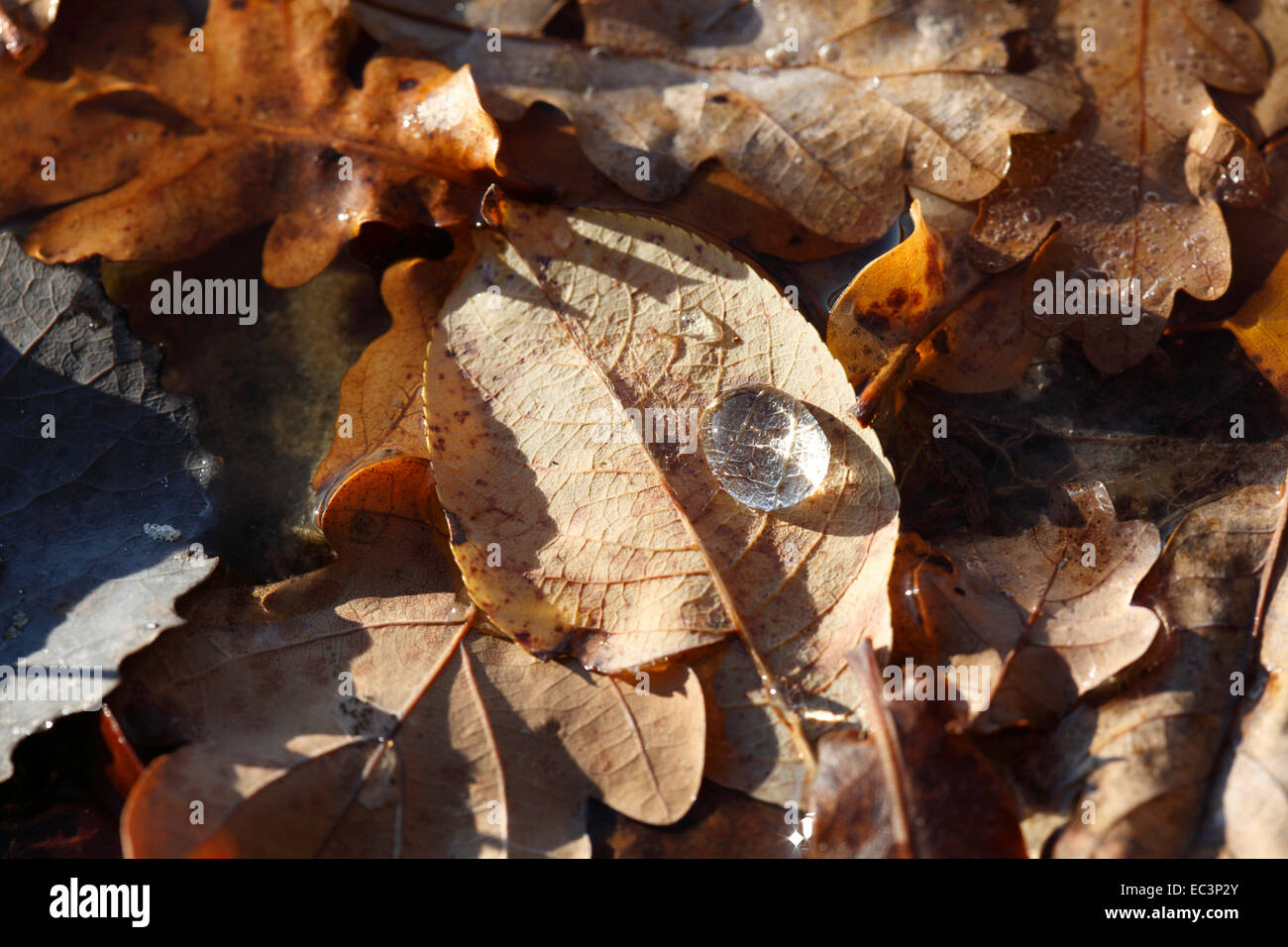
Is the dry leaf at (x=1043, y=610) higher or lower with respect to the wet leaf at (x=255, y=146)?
lower

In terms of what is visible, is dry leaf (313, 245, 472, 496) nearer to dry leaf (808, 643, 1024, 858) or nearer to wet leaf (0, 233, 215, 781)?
wet leaf (0, 233, 215, 781)

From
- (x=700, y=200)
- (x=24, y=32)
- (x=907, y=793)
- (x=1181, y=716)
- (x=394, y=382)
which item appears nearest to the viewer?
(x=907, y=793)

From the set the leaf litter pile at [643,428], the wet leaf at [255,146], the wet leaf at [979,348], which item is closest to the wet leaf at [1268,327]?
the leaf litter pile at [643,428]

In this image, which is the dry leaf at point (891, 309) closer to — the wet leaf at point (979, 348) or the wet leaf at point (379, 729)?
the wet leaf at point (979, 348)

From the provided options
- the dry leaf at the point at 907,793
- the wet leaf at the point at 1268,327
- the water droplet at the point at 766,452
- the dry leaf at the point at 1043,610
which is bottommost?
the dry leaf at the point at 907,793

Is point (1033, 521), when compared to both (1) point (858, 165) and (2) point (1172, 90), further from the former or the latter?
(2) point (1172, 90)

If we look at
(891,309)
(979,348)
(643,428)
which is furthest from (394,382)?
(979,348)

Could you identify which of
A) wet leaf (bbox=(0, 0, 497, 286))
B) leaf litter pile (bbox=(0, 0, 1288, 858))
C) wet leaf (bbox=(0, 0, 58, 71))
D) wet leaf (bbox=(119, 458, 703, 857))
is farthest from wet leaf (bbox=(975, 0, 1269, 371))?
wet leaf (bbox=(0, 0, 58, 71))

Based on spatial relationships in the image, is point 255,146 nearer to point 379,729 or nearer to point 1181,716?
point 379,729
